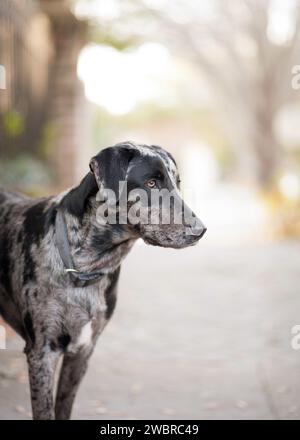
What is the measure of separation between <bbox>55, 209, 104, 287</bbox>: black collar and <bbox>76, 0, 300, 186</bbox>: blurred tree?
10068 mm

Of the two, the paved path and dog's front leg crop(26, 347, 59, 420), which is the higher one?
dog's front leg crop(26, 347, 59, 420)

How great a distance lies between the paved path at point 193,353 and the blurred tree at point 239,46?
6856 millimetres

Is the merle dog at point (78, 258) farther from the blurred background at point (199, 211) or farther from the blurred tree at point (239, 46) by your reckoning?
the blurred tree at point (239, 46)

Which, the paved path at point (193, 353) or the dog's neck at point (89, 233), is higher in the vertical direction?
the dog's neck at point (89, 233)

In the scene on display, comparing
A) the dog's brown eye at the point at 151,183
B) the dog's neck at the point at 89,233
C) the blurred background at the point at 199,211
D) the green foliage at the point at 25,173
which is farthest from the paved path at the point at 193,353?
the green foliage at the point at 25,173

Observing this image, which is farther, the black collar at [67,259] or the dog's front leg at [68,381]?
the dog's front leg at [68,381]

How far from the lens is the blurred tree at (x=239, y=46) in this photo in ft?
43.8

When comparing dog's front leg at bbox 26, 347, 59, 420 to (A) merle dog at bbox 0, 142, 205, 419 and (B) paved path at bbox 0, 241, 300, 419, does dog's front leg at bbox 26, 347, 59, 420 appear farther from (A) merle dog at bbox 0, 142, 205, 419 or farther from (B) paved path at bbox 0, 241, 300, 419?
(B) paved path at bbox 0, 241, 300, 419

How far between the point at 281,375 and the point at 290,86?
1104 cm

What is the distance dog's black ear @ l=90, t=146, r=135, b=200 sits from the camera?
290cm

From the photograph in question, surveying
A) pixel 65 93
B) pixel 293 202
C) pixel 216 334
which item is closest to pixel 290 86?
pixel 293 202

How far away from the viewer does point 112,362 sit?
5066 millimetres

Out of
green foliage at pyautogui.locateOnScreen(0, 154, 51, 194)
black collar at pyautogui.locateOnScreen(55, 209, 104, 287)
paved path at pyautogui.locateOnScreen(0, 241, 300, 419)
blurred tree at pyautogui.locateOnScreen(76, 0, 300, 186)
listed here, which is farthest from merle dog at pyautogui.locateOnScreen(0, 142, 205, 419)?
blurred tree at pyautogui.locateOnScreen(76, 0, 300, 186)
